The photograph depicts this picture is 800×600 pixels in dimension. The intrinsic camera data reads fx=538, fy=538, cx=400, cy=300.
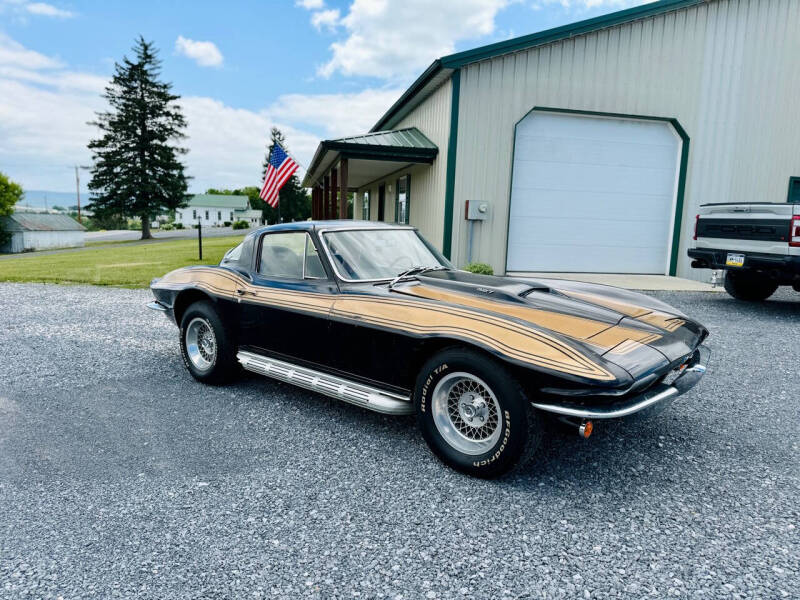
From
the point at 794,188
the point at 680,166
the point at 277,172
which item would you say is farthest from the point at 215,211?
the point at 794,188

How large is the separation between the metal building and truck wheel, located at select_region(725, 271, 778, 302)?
3130 mm

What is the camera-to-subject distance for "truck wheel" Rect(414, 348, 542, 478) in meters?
2.79

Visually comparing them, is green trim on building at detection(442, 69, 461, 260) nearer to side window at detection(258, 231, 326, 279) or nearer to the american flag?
the american flag

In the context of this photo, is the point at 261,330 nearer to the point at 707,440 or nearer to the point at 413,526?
the point at 413,526

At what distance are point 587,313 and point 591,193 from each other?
9.70m

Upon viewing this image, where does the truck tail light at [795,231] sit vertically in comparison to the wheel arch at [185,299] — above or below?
above

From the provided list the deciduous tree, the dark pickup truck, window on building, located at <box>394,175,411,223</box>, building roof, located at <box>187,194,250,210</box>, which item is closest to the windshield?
the dark pickup truck

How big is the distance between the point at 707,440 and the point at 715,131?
11.3 metres

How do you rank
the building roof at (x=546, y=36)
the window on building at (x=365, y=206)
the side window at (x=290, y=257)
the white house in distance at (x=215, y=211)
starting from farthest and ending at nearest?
the white house in distance at (x=215, y=211) → the window on building at (x=365, y=206) → the building roof at (x=546, y=36) → the side window at (x=290, y=257)

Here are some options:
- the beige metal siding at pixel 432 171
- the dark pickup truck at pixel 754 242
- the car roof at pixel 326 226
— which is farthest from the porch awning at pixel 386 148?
the car roof at pixel 326 226

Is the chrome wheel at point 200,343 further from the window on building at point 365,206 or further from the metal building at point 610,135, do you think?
the window on building at point 365,206

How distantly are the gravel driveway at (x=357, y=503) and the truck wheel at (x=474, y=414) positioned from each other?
0.15 metres

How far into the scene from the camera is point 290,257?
14.2ft

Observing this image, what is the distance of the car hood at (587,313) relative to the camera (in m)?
2.88
